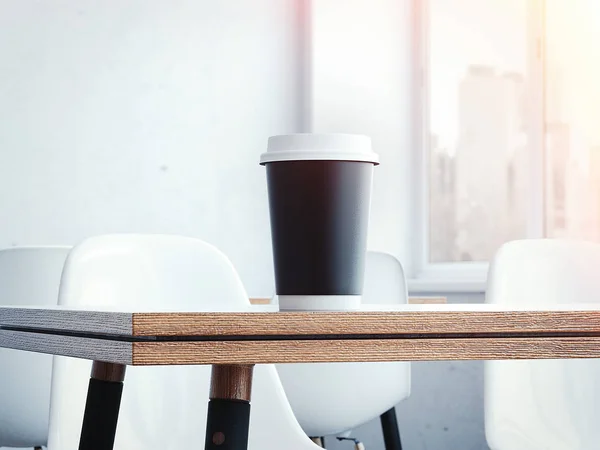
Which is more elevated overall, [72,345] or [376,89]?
[376,89]

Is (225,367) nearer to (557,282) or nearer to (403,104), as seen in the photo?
(557,282)

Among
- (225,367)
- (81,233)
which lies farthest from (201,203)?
(225,367)

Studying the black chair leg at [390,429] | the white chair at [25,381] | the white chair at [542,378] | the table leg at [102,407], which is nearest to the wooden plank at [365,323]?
the table leg at [102,407]

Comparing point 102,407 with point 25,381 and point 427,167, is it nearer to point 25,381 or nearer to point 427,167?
point 25,381

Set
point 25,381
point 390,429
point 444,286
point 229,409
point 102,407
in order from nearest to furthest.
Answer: point 229,409, point 102,407, point 25,381, point 390,429, point 444,286

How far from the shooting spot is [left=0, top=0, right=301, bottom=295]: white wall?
3.38 metres

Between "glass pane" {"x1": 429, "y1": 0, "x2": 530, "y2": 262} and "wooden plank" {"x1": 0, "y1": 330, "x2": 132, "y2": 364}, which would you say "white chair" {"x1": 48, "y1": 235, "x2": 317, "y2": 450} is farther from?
"glass pane" {"x1": 429, "y1": 0, "x2": 530, "y2": 262}

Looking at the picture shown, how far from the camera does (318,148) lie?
2.74 ft

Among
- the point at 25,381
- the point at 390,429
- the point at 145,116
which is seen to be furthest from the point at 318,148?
the point at 145,116

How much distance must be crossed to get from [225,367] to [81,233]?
271 centimetres

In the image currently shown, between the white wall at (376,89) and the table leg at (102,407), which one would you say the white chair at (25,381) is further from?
the white wall at (376,89)

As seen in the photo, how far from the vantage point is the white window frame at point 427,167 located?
149 inches

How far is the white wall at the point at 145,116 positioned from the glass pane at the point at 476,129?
0.59 m

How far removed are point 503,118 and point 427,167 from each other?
14.6 inches
